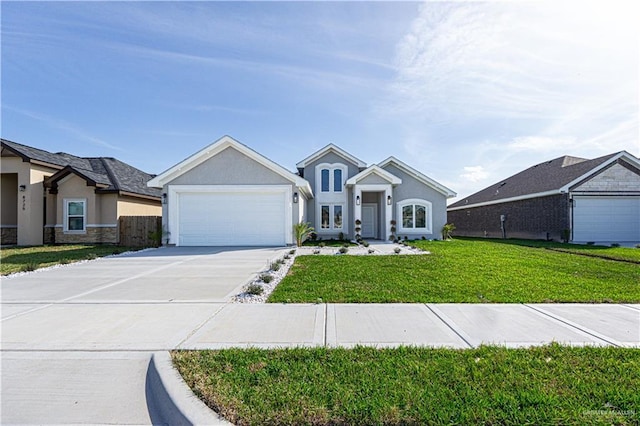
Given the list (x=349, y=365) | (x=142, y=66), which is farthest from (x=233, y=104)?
(x=349, y=365)

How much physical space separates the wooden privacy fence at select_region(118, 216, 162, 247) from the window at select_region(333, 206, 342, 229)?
9861mm

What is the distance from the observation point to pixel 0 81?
37.2 feet

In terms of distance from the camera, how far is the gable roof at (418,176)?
1862cm

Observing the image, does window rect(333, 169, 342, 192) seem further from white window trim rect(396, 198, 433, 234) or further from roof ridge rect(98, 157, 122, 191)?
roof ridge rect(98, 157, 122, 191)

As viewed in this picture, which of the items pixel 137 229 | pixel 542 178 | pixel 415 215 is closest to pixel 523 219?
pixel 542 178

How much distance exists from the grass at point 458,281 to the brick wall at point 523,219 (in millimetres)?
9858

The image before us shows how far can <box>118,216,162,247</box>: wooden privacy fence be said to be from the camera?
16.4 m

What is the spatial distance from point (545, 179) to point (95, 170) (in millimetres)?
29184

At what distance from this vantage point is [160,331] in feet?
13.4

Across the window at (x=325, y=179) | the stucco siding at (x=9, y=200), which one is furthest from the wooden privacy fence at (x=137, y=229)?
the window at (x=325, y=179)

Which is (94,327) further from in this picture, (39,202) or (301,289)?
(39,202)

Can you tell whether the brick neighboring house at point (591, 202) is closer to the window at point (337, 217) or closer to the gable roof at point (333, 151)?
the gable roof at point (333, 151)

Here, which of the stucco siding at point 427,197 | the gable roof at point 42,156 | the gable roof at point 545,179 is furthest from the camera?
the stucco siding at point 427,197

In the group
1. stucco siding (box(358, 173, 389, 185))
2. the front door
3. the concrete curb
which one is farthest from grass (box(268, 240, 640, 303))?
the front door
